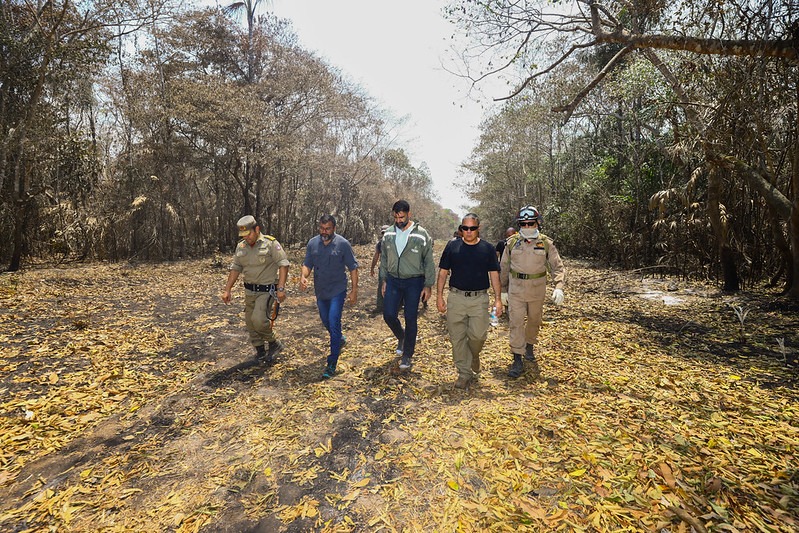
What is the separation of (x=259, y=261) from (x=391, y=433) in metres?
2.95

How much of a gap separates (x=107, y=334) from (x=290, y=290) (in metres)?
5.57

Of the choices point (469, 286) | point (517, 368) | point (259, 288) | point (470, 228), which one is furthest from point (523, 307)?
point (259, 288)

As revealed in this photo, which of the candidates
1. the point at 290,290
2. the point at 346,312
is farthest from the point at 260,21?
the point at 346,312

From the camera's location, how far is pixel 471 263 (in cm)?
438

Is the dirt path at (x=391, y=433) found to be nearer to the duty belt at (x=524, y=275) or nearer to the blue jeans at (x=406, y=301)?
the blue jeans at (x=406, y=301)

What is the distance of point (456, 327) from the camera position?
4.53 metres

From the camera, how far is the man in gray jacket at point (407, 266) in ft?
15.8

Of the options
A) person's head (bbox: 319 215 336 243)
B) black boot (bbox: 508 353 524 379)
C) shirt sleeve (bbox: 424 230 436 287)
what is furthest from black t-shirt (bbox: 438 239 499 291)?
person's head (bbox: 319 215 336 243)

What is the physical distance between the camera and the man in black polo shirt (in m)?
4.37

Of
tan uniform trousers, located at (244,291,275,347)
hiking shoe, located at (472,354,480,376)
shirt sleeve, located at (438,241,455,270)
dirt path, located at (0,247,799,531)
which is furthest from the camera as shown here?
tan uniform trousers, located at (244,291,275,347)

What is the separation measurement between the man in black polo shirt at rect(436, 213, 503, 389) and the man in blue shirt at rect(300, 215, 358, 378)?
4.34ft

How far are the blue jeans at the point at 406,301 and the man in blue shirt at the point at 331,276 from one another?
1.53 feet

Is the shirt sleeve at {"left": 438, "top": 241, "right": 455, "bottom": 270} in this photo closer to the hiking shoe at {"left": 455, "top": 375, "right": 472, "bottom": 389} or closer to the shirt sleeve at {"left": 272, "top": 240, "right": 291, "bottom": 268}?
the hiking shoe at {"left": 455, "top": 375, "right": 472, "bottom": 389}

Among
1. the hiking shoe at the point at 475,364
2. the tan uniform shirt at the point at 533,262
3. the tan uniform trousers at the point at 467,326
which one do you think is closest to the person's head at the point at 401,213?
the tan uniform trousers at the point at 467,326
